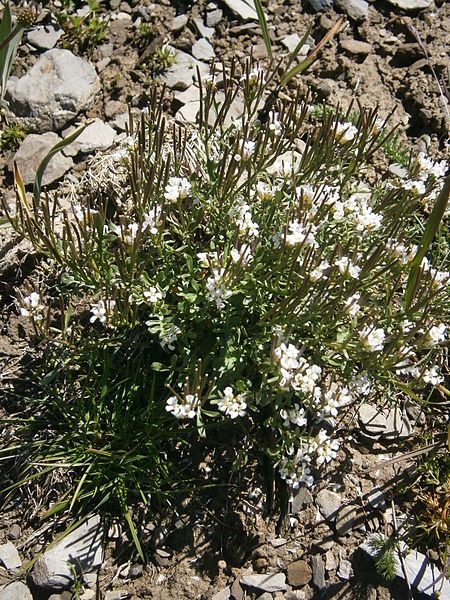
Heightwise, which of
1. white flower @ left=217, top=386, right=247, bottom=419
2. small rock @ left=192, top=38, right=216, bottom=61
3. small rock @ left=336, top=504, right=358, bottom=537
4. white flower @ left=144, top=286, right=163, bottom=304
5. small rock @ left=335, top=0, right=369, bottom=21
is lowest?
small rock @ left=336, top=504, right=358, bottom=537

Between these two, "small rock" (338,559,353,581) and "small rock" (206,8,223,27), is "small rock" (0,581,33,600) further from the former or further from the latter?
"small rock" (206,8,223,27)

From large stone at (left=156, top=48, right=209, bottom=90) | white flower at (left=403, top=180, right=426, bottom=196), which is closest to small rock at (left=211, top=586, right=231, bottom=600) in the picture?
white flower at (left=403, top=180, right=426, bottom=196)

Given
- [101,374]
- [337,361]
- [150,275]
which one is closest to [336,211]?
[337,361]

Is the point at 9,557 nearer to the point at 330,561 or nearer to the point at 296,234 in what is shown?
the point at 330,561

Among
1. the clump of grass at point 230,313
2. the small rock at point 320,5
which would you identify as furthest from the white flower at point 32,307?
the small rock at point 320,5

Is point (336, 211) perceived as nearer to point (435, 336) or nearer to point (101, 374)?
point (435, 336)
